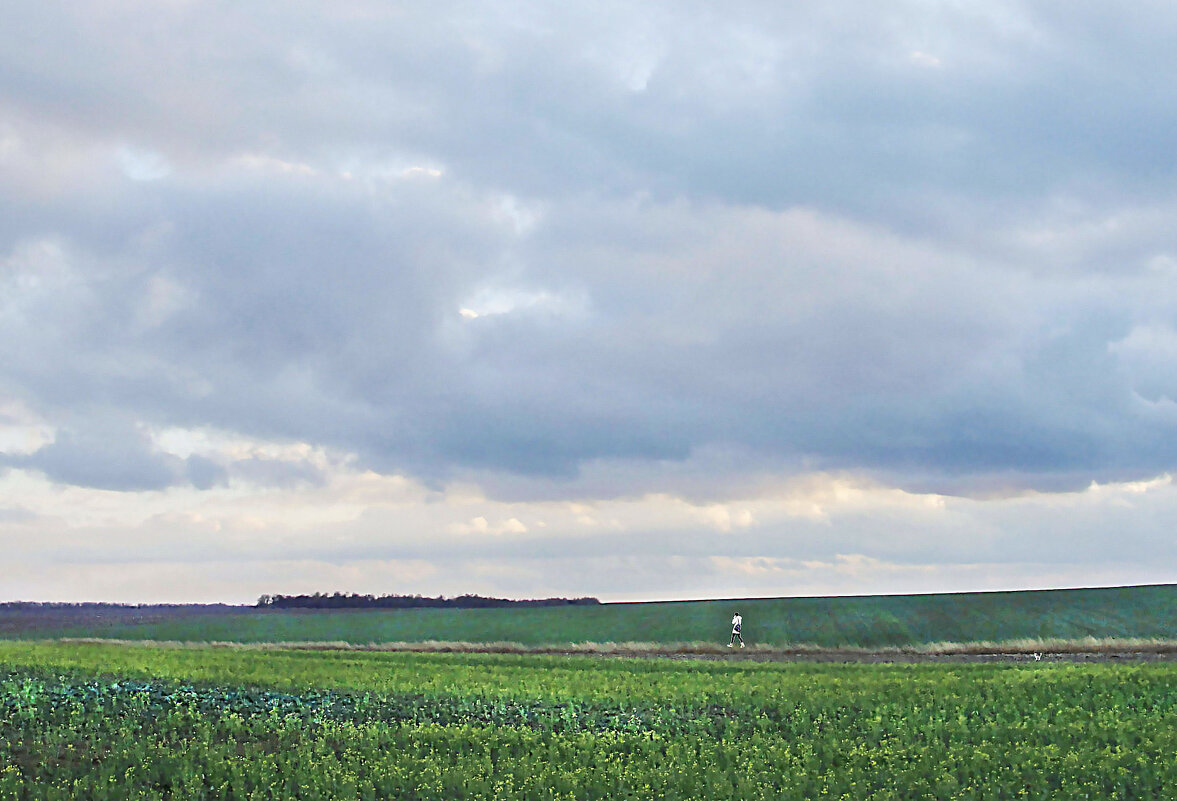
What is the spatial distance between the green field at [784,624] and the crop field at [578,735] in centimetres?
3394

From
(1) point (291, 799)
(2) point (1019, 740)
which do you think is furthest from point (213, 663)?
(2) point (1019, 740)

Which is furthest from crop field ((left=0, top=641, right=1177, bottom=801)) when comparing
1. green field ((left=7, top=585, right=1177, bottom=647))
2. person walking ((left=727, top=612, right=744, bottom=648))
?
green field ((left=7, top=585, right=1177, bottom=647))

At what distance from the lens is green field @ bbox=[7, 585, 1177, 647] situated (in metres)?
70.4

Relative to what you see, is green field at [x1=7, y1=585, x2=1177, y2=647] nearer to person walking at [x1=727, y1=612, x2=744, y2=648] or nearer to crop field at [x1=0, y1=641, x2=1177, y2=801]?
person walking at [x1=727, y1=612, x2=744, y2=648]

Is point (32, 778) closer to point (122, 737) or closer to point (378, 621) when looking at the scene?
point (122, 737)

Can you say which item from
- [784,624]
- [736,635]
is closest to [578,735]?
[736,635]

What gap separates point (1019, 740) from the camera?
2462 centimetres

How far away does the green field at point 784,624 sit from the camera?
70438 mm

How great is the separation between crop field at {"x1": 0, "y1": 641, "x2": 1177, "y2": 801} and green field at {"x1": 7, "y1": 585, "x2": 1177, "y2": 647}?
33.9 meters

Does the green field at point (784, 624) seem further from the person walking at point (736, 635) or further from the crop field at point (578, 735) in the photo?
the crop field at point (578, 735)

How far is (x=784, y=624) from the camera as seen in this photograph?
7862 centimetres

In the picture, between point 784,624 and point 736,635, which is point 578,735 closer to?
point 736,635

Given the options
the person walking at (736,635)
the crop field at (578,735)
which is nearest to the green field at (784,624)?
the person walking at (736,635)

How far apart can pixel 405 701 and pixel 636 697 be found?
7.25 m
